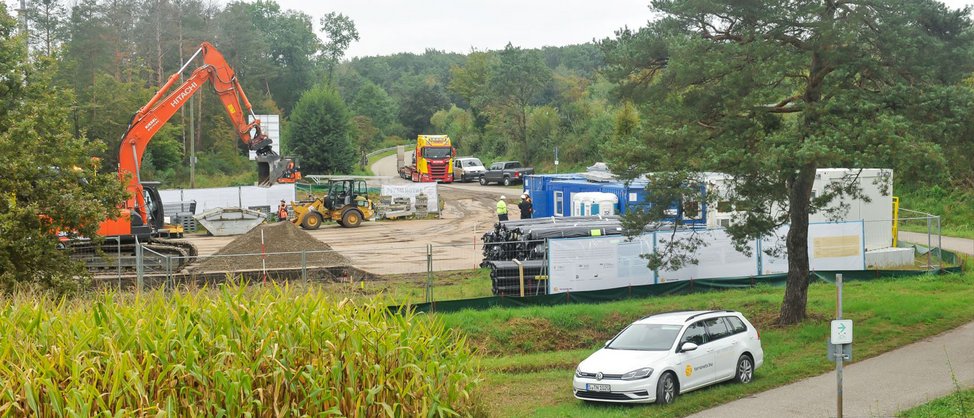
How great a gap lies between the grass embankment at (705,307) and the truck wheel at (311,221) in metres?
24.1

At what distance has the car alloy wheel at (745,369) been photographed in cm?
1728

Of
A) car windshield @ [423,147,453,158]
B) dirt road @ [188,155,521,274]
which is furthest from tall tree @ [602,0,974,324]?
car windshield @ [423,147,453,158]

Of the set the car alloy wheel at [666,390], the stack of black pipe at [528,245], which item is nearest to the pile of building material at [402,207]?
the stack of black pipe at [528,245]

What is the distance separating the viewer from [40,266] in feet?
62.3

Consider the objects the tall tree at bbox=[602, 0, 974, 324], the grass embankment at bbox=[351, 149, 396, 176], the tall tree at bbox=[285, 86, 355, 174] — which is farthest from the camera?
the grass embankment at bbox=[351, 149, 396, 176]

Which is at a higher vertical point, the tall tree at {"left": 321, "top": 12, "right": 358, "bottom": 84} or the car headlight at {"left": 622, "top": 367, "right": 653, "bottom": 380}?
the tall tree at {"left": 321, "top": 12, "right": 358, "bottom": 84}

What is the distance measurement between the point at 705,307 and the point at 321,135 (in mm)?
56200

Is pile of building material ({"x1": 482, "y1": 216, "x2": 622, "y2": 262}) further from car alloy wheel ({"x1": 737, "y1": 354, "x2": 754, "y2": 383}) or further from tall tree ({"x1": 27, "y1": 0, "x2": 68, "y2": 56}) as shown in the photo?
tall tree ({"x1": 27, "y1": 0, "x2": 68, "y2": 56})

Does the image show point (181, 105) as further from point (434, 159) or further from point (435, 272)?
point (434, 159)

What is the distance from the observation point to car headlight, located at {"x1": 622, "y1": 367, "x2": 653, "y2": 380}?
15539mm

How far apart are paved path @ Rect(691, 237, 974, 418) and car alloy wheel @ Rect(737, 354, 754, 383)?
0.68 metres

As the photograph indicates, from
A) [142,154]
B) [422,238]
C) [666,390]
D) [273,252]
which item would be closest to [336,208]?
[422,238]

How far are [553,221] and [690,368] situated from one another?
572 inches

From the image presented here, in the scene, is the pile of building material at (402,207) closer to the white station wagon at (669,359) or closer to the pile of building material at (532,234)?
the pile of building material at (532,234)
